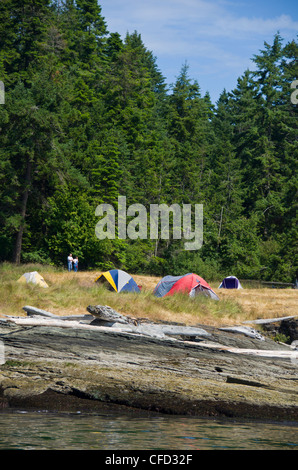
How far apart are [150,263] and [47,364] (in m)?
40.2

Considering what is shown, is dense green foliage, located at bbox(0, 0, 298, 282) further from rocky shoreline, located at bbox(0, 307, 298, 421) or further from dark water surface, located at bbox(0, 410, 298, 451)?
dark water surface, located at bbox(0, 410, 298, 451)

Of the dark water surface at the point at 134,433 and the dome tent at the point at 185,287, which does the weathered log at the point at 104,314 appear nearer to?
the dark water surface at the point at 134,433

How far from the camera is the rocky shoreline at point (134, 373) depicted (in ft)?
37.9

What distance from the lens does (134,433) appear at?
373 inches

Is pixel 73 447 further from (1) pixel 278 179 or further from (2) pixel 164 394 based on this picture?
(1) pixel 278 179

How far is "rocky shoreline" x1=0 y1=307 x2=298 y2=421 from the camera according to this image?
1155 cm

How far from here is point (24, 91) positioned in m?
41.7

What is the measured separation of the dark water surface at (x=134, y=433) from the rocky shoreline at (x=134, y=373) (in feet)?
1.53

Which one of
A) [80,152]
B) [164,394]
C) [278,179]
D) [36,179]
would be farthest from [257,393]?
[278,179]

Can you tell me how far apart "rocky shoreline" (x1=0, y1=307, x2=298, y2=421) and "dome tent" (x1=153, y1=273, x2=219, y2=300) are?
10.9m

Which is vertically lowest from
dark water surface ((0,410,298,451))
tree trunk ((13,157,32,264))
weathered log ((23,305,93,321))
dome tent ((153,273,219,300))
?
dark water surface ((0,410,298,451))

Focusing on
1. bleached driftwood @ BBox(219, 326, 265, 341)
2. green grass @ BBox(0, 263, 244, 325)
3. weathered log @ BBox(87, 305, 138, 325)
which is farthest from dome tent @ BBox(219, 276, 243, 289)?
weathered log @ BBox(87, 305, 138, 325)

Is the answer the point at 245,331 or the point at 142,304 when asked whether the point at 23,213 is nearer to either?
the point at 142,304

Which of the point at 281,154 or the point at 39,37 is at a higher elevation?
the point at 39,37
